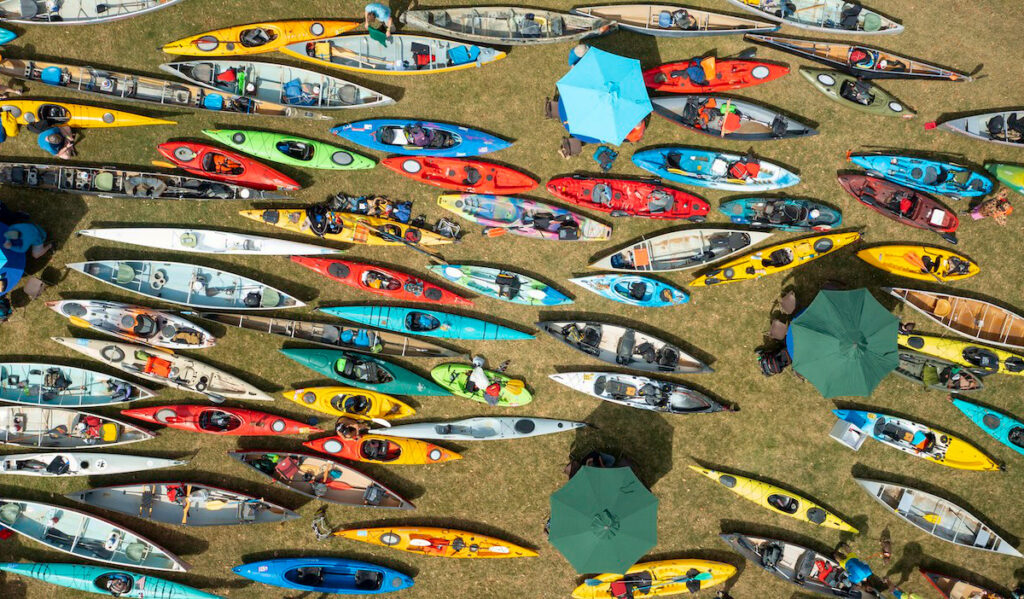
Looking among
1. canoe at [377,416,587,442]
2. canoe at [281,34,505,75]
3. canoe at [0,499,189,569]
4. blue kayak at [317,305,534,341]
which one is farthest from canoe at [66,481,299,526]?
canoe at [281,34,505,75]

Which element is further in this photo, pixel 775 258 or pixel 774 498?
pixel 774 498

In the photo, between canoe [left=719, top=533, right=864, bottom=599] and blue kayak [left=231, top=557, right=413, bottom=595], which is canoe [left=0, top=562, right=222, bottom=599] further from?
canoe [left=719, top=533, right=864, bottom=599]

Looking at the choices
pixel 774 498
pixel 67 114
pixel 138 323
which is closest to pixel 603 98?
pixel 774 498

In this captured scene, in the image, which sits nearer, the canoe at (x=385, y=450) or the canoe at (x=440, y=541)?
the canoe at (x=385, y=450)

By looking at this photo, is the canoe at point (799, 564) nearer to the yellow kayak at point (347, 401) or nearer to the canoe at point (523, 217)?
the canoe at point (523, 217)

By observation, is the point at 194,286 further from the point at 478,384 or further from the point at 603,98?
the point at 603,98

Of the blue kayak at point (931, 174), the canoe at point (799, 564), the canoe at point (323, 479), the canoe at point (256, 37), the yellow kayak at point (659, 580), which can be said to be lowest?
the yellow kayak at point (659, 580)

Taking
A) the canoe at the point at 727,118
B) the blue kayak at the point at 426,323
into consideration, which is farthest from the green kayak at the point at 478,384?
the canoe at the point at 727,118
